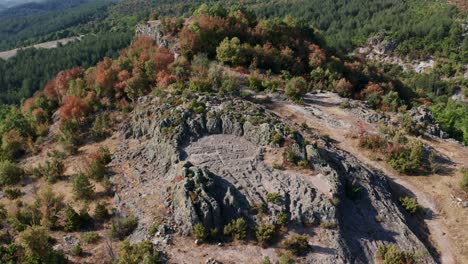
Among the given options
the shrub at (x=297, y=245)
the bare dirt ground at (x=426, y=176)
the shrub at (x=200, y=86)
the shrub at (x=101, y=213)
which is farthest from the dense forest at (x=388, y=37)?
the shrub at (x=297, y=245)

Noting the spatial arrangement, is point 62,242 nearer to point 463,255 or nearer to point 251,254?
point 251,254

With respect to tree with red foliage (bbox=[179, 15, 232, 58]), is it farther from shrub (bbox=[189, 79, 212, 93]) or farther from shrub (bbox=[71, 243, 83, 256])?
shrub (bbox=[71, 243, 83, 256])

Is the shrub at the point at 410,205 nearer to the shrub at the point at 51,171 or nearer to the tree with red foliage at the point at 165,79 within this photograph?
the tree with red foliage at the point at 165,79

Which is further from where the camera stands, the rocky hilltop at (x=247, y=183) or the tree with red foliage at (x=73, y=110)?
the tree with red foliage at (x=73, y=110)

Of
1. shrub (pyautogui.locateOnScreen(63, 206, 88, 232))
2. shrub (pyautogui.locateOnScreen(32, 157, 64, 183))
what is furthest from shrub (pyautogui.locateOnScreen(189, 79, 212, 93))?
shrub (pyautogui.locateOnScreen(63, 206, 88, 232))

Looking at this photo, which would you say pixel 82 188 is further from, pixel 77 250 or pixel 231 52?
pixel 231 52

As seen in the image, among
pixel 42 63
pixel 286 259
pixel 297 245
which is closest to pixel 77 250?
pixel 286 259
